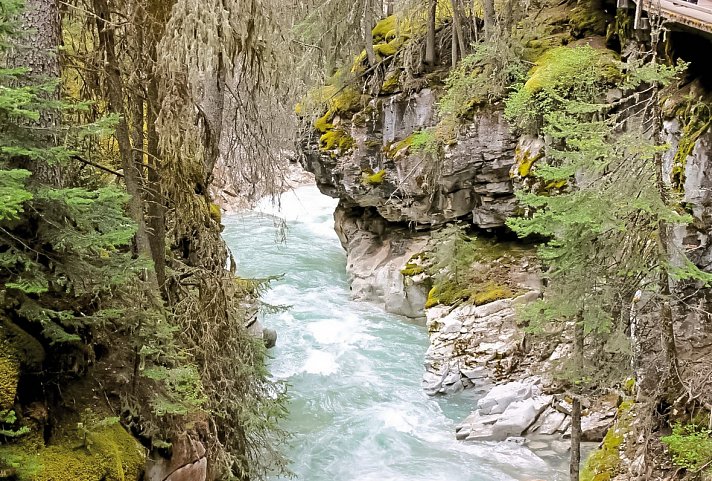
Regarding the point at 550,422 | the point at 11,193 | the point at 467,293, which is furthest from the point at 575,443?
the point at 11,193

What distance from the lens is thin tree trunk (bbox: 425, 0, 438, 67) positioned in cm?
1497

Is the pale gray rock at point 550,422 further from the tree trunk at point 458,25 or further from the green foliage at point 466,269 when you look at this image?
the tree trunk at point 458,25

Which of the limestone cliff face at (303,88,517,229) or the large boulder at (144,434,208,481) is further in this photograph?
the limestone cliff face at (303,88,517,229)

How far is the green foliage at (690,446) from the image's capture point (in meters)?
5.54

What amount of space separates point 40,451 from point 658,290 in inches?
241

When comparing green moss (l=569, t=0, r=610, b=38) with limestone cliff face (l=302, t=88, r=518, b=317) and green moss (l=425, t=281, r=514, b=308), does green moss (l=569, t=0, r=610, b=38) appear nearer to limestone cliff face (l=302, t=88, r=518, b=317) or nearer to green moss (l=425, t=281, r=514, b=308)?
limestone cliff face (l=302, t=88, r=518, b=317)

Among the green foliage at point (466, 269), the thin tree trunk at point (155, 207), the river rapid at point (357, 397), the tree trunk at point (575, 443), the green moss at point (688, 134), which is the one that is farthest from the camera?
the green foliage at point (466, 269)

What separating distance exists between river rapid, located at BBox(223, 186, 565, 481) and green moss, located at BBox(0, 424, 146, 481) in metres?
2.73

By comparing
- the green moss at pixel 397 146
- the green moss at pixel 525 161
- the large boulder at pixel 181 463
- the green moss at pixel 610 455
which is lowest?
the green moss at pixel 610 455

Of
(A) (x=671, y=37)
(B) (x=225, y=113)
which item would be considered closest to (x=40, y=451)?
(B) (x=225, y=113)

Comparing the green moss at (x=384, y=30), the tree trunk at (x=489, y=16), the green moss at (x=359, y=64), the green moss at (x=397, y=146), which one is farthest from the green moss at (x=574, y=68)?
the green moss at (x=384, y=30)

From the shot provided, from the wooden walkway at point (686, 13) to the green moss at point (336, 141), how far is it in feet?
32.6

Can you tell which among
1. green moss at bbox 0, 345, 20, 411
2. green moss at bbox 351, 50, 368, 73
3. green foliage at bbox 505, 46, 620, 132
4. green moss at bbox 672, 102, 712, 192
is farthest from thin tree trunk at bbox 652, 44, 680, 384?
green moss at bbox 351, 50, 368, 73

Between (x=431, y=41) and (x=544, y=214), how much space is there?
984cm
